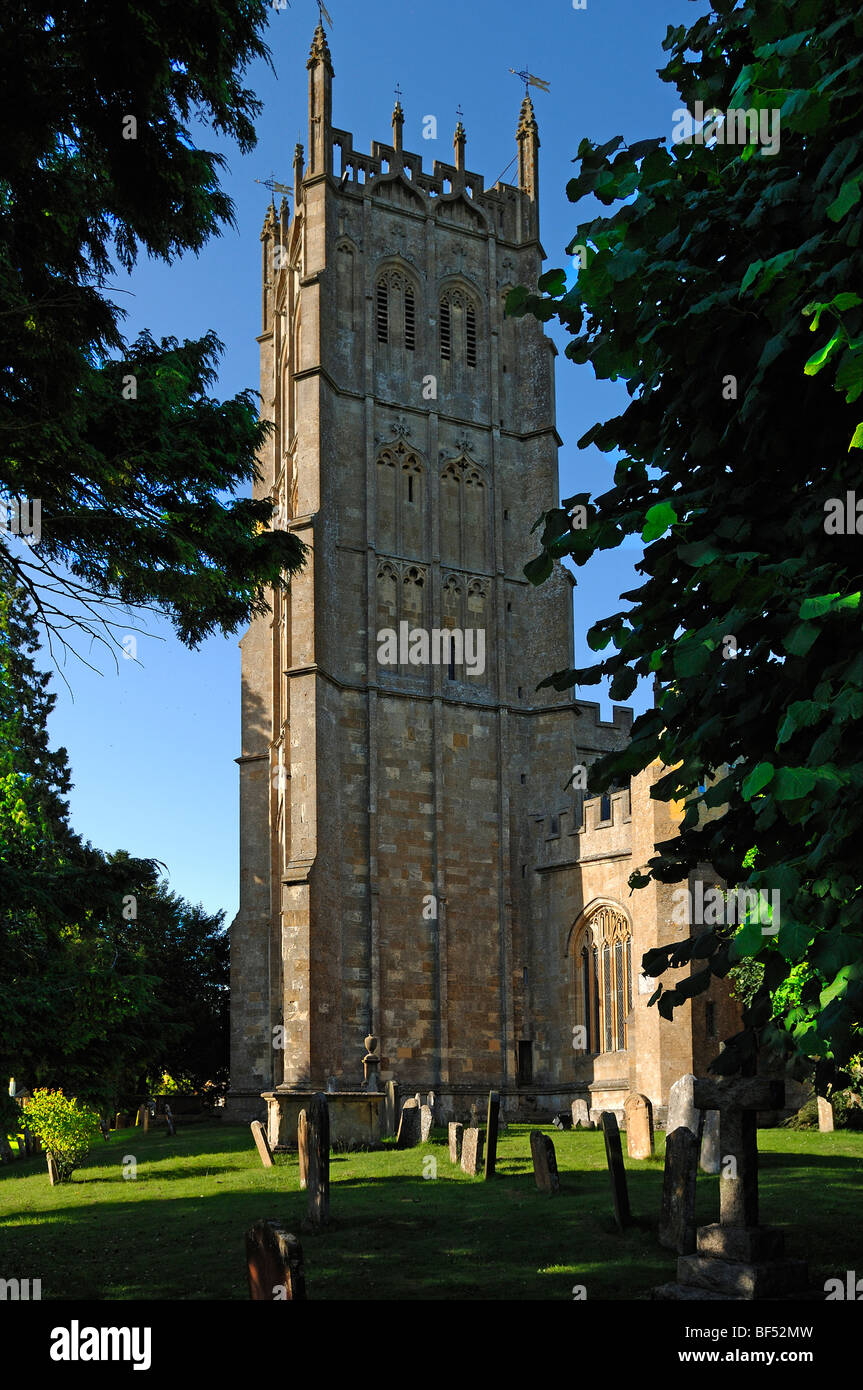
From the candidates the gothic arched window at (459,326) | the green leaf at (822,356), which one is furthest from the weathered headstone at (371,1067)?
the gothic arched window at (459,326)

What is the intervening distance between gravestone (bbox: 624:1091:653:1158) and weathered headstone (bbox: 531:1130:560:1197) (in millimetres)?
2415

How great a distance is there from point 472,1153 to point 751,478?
39.7ft

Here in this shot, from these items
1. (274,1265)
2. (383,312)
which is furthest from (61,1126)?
(383,312)

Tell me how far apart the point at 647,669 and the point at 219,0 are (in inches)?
194

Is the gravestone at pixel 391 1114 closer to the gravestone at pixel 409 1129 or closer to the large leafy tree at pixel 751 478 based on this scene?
the gravestone at pixel 409 1129

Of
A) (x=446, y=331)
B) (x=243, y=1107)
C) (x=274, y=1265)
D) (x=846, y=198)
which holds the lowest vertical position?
(x=243, y=1107)

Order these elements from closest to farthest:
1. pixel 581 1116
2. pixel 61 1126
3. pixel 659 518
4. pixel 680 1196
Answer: pixel 659 518 < pixel 680 1196 < pixel 61 1126 < pixel 581 1116

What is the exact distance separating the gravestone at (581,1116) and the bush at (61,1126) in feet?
31.5

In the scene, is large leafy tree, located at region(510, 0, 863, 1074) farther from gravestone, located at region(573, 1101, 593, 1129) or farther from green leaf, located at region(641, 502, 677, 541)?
gravestone, located at region(573, 1101, 593, 1129)

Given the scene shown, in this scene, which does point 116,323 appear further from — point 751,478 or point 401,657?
point 401,657

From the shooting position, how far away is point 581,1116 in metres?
25.3

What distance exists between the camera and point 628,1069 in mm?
28781
